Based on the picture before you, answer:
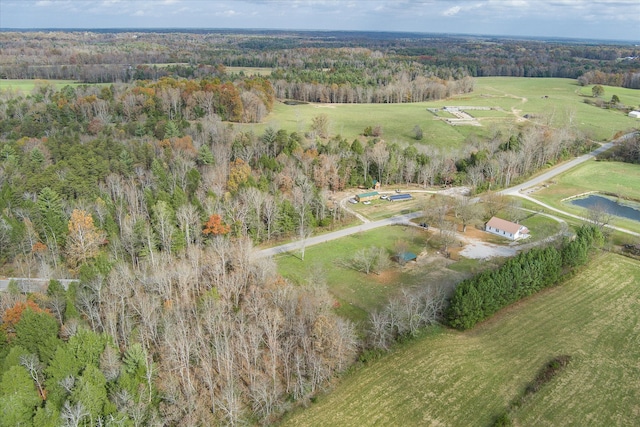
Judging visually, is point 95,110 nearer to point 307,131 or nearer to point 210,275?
point 307,131

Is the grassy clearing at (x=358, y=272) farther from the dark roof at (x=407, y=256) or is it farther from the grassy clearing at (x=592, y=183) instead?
the grassy clearing at (x=592, y=183)

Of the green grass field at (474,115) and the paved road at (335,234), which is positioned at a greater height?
the green grass field at (474,115)

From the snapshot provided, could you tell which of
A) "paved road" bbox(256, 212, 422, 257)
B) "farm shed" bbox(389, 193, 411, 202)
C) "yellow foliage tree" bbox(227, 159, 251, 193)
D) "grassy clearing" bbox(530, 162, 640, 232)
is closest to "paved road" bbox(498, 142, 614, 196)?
"grassy clearing" bbox(530, 162, 640, 232)

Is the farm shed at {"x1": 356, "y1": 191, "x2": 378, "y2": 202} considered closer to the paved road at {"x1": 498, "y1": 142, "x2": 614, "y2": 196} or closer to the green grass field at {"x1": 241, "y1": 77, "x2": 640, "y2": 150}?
the paved road at {"x1": 498, "y1": 142, "x2": 614, "y2": 196}

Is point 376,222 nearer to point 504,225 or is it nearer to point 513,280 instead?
point 504,225

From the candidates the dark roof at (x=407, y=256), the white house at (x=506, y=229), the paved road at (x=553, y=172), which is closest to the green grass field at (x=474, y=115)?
the paved road at (x=553, y=172)

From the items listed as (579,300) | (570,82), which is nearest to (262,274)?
(579,300)

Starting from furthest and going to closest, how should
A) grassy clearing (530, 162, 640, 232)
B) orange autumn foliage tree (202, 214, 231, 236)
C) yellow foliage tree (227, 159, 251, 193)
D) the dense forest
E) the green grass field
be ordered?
the green grass field < grassy clearing (530, 162, 640, 232) < yellow foliage tree (227, 159, 251, 193) < orange autumn foliage tree (202, 214, 231, 236) < the dense forest
